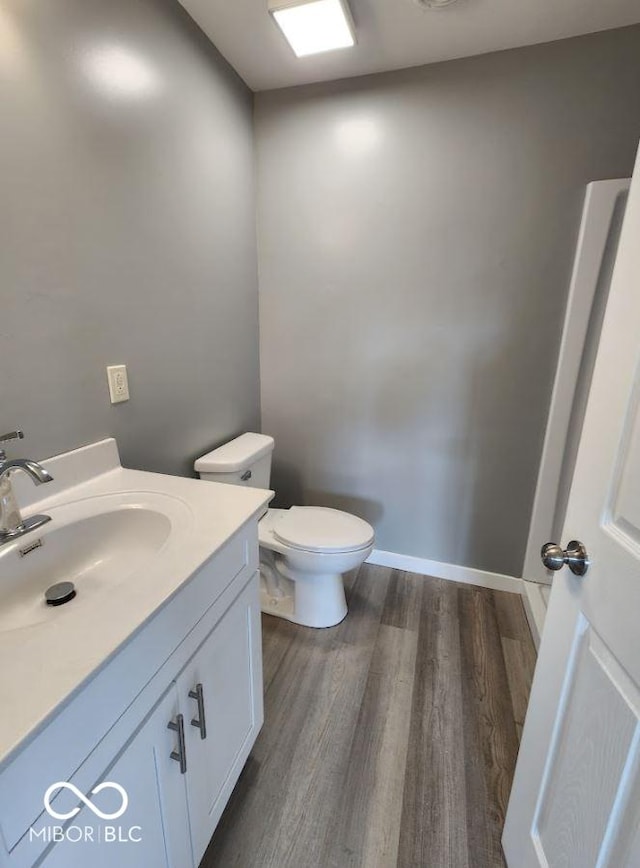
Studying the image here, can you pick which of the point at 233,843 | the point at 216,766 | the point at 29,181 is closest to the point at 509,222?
the point at 29,181

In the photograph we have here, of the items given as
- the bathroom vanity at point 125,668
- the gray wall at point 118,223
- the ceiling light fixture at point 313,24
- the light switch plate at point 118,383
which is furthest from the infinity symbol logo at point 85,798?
the ceiling light fixture at point 313,24

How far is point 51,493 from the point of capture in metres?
1.02

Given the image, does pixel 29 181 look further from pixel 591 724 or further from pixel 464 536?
pixel 464 536

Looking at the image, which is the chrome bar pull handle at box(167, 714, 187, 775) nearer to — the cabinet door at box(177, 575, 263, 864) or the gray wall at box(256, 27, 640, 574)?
the cabinet door at box(177, 575, 263, 864)

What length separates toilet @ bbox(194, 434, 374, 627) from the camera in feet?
5.14

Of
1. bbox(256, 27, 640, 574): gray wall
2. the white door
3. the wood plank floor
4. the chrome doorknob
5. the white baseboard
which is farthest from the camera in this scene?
the white baseboard

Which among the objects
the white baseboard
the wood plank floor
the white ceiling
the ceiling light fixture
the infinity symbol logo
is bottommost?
the wood plank floor

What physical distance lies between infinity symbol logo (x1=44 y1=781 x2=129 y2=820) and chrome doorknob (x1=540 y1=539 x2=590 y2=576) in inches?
31.7

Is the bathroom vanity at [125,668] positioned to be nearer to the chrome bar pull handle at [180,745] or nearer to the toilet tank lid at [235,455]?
the chrome bar pull handle at [180,745]

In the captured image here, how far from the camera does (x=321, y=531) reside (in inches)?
64.7

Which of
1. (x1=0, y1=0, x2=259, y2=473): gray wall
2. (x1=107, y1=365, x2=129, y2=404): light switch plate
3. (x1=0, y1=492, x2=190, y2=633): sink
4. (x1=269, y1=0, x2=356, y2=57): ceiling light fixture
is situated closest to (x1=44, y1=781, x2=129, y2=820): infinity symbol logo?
(x1=0, y1=492, x2=190, y2=633): sink

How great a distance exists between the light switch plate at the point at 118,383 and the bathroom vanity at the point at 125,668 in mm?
152

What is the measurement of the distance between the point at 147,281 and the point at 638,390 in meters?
→ 1.33

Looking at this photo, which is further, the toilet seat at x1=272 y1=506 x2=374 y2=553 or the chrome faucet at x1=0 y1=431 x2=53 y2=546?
the toilet seat at x1=272 y1=506 x2=374 y2=553
